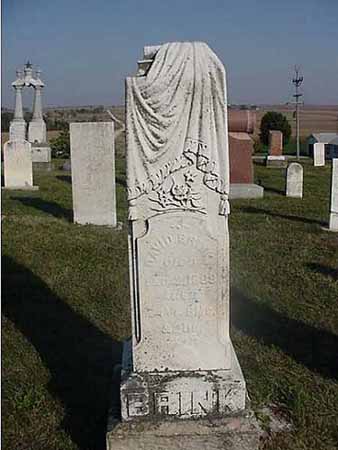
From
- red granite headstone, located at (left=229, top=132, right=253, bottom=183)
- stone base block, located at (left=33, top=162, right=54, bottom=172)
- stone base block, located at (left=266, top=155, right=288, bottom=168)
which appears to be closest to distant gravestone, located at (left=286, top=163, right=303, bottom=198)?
red granite headstone, located at (left=229, top=132, right=253, bottom=183)

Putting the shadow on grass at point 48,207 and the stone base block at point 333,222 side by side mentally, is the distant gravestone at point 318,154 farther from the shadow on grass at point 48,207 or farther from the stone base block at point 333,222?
the stone base block at point 333,222

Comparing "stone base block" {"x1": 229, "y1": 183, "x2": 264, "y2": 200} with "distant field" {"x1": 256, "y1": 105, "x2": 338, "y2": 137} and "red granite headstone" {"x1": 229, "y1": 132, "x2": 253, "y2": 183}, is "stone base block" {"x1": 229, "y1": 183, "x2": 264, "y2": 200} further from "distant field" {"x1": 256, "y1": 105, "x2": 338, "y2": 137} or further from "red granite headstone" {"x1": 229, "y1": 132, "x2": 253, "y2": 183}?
"distant field" {"x1": 256, "y1": 105, "x2": 338, "y2": 137}

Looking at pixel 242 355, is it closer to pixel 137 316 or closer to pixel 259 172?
pixel 137 316

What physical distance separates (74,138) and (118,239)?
6.18ft

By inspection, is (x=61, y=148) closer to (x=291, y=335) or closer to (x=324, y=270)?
(x=324, y=270)

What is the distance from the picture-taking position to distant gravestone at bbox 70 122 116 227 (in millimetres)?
9484

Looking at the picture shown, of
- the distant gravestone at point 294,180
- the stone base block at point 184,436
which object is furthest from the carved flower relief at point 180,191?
the distant gravestone at point 294,180

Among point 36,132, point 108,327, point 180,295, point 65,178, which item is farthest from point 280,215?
point 36,132

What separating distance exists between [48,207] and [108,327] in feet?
22.2

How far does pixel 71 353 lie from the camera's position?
4.66 metres

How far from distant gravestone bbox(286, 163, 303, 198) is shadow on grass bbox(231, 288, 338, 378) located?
295 inches

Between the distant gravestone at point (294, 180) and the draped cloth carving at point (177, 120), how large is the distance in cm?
999

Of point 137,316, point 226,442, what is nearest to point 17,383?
point 137,316

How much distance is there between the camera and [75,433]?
359 cm
